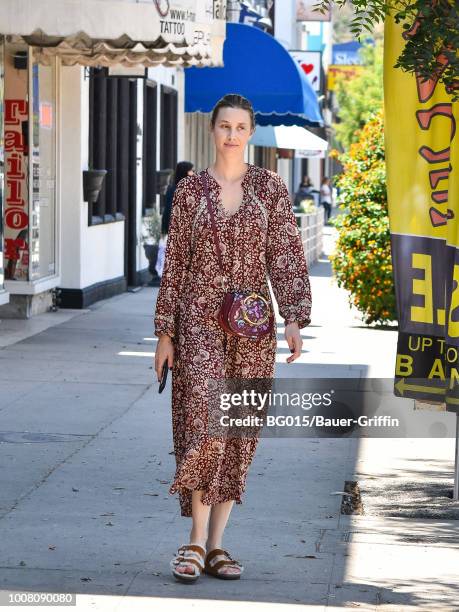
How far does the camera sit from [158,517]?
270 inches

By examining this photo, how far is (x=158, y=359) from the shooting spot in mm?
5820

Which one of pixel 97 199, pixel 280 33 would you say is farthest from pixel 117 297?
pixel 280 33

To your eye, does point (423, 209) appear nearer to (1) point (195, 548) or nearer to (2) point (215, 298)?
(2) point (215, 298)

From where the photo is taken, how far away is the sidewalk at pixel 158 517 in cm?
566

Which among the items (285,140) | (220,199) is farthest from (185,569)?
(285,140)

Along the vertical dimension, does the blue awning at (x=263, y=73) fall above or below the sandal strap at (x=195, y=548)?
above

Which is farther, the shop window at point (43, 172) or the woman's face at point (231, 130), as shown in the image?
the shop window at point (43, 172)

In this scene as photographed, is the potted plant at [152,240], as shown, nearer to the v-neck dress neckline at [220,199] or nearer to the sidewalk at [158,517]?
the sidewalk at [158,517]

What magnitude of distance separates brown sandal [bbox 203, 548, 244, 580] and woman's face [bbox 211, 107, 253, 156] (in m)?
1.64

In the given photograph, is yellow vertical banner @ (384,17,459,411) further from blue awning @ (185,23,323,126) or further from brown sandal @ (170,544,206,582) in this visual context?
blue awning @ (185,23,323,126)

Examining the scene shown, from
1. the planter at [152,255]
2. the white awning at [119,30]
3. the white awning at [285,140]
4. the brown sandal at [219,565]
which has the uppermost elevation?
the white awning at [119,30]

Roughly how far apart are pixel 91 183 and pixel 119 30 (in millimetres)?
4036

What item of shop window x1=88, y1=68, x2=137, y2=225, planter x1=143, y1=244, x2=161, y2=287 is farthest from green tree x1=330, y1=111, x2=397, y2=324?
planter x1=143, y1=244, x2=161, y2=287

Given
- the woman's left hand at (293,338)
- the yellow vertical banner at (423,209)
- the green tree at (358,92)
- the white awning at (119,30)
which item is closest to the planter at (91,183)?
the white awning at (119,30)
